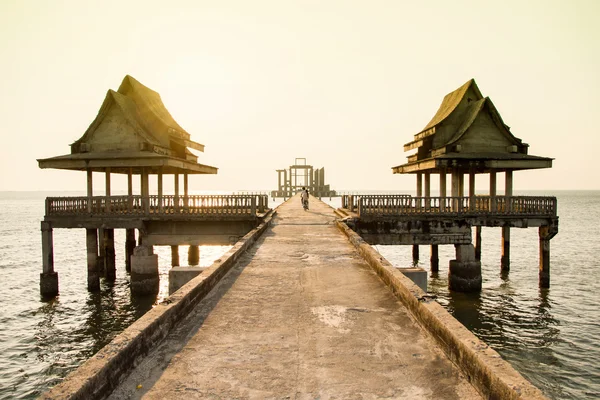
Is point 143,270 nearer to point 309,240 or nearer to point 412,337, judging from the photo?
point 309,240

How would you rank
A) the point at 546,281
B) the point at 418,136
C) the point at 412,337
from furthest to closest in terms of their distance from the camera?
the point at 418,136
the point at 546,281
the point at 412,337

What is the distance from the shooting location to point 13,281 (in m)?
24.7

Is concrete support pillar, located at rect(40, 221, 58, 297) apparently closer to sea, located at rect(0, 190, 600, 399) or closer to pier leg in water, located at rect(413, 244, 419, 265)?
sea, located at rect(0, 190, 600, 399)

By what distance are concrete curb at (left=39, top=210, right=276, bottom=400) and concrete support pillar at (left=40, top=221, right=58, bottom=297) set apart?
A: 14.7 metres

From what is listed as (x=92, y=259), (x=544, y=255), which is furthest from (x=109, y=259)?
(x=544, y=255)

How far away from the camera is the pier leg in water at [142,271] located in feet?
61.6

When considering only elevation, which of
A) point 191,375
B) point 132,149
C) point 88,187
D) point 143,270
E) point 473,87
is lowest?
point 143,270

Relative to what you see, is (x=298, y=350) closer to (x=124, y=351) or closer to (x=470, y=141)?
(x=124, y=351)

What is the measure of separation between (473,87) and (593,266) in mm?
15733

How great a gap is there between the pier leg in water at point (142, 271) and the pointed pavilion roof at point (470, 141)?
14.6 meters

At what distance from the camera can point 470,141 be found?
885 inches

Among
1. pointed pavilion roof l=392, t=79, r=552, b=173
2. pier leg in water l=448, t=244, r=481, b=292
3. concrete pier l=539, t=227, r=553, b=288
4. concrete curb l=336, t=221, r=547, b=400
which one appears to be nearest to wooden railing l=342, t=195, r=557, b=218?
concrete pier l=539, t=227, r=553, b=288

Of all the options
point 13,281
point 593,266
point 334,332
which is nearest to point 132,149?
point 13,281

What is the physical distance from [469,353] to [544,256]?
19.1 meters
